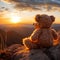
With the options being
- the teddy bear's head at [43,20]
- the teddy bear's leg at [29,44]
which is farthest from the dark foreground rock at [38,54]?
the teddy bear's head at [43,20]

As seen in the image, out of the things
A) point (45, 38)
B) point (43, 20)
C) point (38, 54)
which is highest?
point (43, 20)

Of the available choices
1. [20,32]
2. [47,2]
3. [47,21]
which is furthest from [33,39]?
[47,2]

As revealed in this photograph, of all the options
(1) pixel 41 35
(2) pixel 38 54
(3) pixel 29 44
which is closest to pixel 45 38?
(1) pixel 41 35

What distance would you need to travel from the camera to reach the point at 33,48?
11.2ft

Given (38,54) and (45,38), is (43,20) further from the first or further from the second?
(38,54)

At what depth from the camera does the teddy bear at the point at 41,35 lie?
11.3 feet

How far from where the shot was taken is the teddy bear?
3453mm

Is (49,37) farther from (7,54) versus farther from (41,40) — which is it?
(7,54)

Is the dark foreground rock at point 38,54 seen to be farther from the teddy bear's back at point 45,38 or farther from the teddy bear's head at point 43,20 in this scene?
the teddy bear's head at point 43,20

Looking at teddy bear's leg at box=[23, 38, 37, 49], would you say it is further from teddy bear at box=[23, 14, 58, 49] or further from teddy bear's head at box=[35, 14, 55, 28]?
teddy bear's head at box=[35, 14, 55, 28]

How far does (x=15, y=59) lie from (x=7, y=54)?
0.18 metres

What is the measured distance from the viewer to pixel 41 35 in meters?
3.48

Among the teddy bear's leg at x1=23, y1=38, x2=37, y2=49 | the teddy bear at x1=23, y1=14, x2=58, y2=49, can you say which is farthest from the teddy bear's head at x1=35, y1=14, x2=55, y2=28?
the teddy bear's leg at x1=23, y1=38, x2=37, y2=49

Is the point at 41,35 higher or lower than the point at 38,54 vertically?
higher
